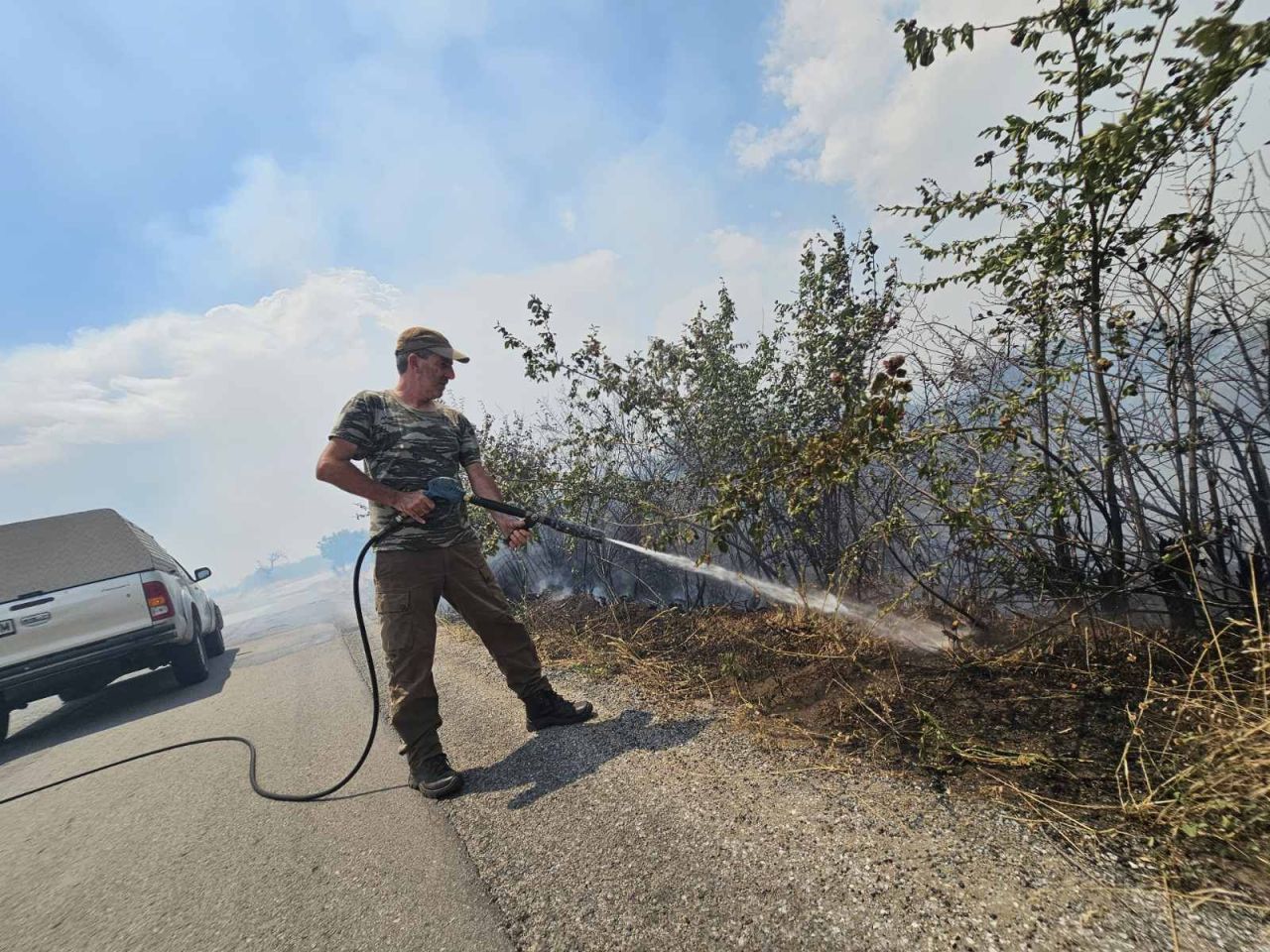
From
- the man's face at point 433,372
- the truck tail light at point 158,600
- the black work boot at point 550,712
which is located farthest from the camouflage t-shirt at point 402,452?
the truck tail light at point 158,600

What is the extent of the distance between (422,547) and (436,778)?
112 cm

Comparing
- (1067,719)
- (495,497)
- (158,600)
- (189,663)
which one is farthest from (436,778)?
(189,663)

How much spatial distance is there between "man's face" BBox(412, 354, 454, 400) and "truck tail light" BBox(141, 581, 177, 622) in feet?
17.6

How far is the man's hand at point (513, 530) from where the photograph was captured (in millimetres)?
3286

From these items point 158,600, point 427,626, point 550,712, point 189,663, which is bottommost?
point 550,712

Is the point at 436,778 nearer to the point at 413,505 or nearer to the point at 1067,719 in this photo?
the point at 413,505

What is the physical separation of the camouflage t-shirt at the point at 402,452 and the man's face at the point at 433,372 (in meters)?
0.12

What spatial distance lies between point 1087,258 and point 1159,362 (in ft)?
2.26

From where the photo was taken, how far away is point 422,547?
2936mm

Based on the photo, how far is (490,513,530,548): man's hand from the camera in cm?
329

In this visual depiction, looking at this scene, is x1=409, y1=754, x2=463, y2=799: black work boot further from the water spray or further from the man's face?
the man's face

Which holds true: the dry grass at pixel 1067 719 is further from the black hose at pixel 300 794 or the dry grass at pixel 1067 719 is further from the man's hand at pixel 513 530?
the black hose at pixel 300 794

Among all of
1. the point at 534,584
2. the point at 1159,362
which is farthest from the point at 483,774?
the point at 534,584

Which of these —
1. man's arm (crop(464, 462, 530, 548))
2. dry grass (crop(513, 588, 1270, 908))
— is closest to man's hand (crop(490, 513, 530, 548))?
man's arm (crop(464, 462, 530, 548))
